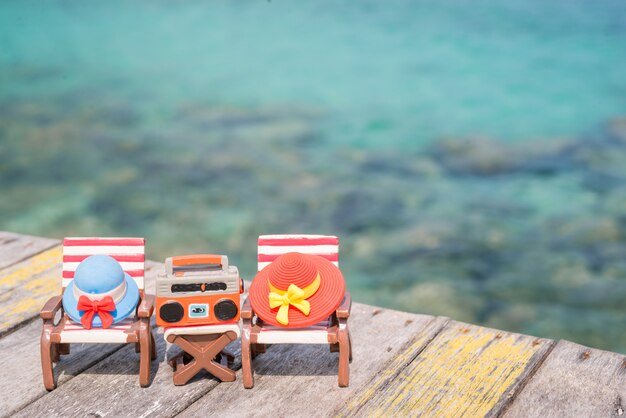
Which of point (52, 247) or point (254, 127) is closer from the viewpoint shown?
point (52, 247)

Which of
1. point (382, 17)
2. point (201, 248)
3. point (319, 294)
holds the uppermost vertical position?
point (319, 294)

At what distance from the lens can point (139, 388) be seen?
3381 millimetres

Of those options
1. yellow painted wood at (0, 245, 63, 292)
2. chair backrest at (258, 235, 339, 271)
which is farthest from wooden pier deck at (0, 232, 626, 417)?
yellow painted wood at (0, 245, 63, 292)

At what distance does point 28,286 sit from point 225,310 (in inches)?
64.2

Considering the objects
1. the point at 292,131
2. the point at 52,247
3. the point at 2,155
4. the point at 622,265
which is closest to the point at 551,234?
the point at 622,265

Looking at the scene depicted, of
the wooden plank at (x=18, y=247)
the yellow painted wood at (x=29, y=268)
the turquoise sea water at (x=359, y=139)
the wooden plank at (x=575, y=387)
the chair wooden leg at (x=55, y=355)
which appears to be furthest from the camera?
the turquoise sea water at (x=359, y=139)

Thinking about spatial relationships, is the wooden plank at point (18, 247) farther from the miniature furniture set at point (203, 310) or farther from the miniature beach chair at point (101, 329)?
the miniature furniture set at point (203, 310)

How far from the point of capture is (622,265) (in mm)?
7250

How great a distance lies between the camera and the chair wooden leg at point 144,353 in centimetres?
327

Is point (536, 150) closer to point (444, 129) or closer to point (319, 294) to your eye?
point (444, 129)

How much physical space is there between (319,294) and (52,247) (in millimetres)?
2193

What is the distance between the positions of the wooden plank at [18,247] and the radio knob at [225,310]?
75.3 inches

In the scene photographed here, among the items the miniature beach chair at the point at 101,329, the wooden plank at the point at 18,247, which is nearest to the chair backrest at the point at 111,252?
the miniature beach chair at the point at 101,329

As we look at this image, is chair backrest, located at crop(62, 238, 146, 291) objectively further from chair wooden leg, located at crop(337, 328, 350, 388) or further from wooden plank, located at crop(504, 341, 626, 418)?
wooden plank, located at crop(504, 341, 626, 418)
